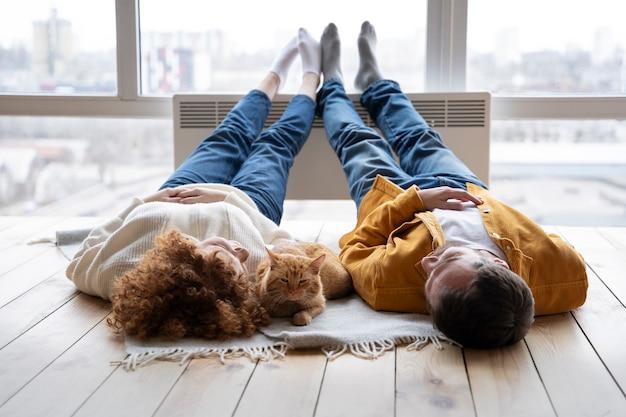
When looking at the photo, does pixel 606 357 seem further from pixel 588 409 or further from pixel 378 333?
pixel 378 333

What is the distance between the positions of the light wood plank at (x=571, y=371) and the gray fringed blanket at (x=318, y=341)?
229mm

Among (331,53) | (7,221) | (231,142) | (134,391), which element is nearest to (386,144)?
(231,142)

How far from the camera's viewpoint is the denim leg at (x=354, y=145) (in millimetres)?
2533

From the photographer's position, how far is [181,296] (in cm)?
180

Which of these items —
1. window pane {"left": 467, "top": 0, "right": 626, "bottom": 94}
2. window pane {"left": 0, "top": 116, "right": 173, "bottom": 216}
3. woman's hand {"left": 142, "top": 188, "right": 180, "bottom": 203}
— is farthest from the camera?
window pane {"left": 0, "top": 116, "right": 173, "bottom": 216}

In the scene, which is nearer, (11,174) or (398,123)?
(398,123)

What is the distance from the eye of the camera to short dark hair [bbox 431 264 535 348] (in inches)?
63.8

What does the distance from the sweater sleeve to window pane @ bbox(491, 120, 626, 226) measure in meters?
1.93

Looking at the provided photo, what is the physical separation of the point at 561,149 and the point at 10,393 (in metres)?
2.69

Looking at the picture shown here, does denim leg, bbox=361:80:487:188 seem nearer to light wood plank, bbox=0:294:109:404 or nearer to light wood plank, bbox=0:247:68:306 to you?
light wood plank, bbox=0:294:109:404

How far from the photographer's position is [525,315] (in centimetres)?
169

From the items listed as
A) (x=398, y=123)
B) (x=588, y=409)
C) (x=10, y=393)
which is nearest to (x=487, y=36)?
(x=398, y=123)

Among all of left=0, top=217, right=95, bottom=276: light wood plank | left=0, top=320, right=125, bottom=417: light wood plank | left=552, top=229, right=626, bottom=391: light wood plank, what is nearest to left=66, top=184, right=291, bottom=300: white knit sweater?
left=0, top=320, right=125, bottom=417: light wood plank

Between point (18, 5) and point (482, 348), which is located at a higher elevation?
point (18, 5)
